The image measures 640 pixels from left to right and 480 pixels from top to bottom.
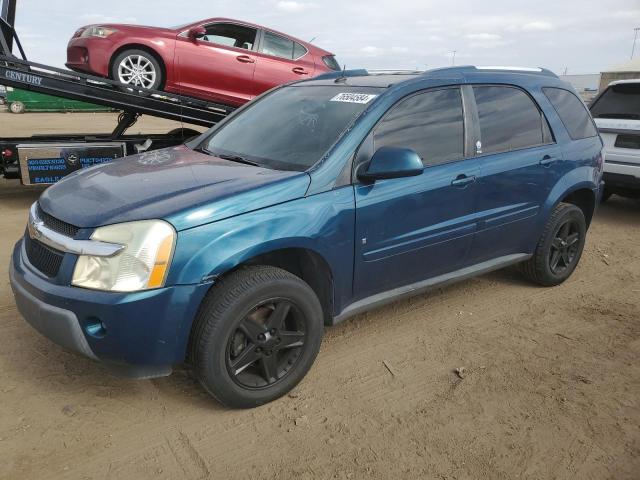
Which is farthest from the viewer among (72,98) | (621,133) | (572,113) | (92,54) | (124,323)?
(92,54)

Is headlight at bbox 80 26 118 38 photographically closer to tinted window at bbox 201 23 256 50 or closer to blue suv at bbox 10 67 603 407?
tinted window at bbox 201 23 256 50

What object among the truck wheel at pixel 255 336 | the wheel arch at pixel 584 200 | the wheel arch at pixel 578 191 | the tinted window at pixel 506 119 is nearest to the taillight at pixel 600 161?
the wheel arch at pixel 578 191

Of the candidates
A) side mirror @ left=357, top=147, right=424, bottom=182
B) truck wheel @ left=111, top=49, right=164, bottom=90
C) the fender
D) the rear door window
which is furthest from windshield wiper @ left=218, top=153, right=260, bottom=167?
the rear door window

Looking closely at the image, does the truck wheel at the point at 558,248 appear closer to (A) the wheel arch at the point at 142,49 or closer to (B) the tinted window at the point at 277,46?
(B) the tinted window at the point at 277,46

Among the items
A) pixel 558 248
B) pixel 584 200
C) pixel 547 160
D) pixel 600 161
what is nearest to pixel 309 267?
pixel 547 160

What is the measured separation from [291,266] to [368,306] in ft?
1.79

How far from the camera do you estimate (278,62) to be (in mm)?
7934

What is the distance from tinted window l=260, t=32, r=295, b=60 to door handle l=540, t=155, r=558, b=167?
195 inches

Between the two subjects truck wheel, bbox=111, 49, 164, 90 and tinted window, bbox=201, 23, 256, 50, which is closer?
truck wheel, bbox=111, 49, 164, 90

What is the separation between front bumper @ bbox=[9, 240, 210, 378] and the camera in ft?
7.81

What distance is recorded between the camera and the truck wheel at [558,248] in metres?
4.37

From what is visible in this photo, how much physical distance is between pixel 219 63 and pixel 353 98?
4698mm

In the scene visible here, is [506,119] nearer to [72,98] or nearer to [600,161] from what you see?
[600,161]

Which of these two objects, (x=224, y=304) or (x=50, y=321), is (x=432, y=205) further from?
(x=50, y=321)
